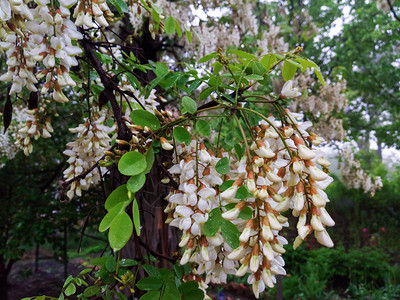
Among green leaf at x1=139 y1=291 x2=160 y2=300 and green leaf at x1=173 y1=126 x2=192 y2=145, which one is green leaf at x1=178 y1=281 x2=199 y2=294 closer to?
green leaf at x1=139 y1=291 x2=160 y2=300

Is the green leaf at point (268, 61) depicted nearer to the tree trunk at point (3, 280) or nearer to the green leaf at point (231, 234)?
the green leaf at point (231, 234)

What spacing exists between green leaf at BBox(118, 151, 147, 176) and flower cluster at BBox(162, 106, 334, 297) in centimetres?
10

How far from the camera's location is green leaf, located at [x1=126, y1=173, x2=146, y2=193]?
60 cm

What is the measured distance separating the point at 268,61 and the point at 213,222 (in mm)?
427

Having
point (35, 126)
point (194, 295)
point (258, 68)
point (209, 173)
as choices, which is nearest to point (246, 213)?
point (209, 173)

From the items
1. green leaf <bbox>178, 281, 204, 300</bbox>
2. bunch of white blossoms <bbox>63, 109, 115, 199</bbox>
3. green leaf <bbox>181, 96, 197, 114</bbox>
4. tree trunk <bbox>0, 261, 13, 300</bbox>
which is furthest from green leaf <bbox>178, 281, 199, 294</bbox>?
tree trunk <bbox>0, 261, 13, 300</bbox>

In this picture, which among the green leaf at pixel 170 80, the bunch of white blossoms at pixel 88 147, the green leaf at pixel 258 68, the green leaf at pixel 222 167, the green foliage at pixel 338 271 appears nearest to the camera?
the green leaf at pixel 222 167

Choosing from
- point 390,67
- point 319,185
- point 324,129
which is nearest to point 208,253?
point 319,185

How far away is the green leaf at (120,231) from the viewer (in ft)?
1.79

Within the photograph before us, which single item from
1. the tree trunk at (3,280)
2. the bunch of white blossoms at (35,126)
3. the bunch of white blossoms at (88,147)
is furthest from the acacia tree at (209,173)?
the tree trunk at (3,280)

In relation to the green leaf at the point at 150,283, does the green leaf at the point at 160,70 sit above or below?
above

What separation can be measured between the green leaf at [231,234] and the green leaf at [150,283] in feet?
0.74

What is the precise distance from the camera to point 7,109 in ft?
3.78

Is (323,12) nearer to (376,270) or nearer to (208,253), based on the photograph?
(376,270)
